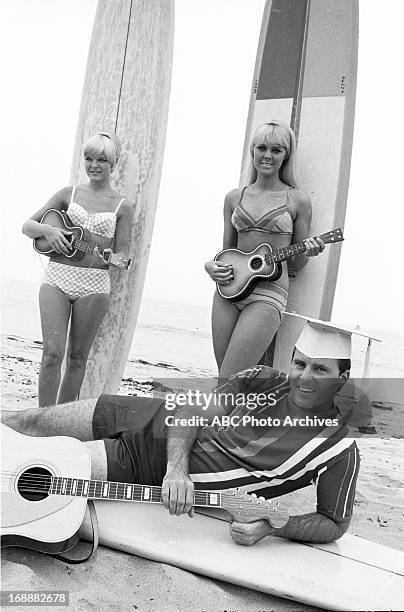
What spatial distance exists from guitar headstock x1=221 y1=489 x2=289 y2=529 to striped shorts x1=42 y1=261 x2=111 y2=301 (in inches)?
32.5

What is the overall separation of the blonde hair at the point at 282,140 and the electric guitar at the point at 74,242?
523 mm

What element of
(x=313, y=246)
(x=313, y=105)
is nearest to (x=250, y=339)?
(x=313, y=246)

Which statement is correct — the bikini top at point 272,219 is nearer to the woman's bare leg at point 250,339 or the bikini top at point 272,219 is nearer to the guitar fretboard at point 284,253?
the guitar fretboard at point 284,253

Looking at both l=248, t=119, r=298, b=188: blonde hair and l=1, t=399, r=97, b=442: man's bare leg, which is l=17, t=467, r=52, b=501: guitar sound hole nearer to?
l=1, t=399, r=97, b=442: man's bare leg

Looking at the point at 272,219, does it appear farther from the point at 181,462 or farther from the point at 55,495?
the point at 55,495

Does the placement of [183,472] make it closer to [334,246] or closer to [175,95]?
[334,246]

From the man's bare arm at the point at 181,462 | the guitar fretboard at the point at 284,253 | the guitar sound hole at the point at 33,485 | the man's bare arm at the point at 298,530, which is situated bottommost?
the man's bare arm at the point at 298,530

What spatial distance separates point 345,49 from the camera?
208cm

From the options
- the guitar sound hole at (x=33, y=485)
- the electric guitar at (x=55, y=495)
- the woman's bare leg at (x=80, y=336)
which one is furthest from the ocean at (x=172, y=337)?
the guitar sound hole at (x=33, y=485)

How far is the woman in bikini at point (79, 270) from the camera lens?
2080 millimetres

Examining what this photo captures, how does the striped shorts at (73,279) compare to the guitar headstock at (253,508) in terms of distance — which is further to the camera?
the striped shorts at (73,279)

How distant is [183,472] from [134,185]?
1.07 meters

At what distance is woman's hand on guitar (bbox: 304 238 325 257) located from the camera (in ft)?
6.00

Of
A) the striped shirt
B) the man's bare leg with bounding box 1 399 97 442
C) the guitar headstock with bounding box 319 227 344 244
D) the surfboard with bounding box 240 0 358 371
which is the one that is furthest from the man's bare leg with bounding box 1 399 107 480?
the guitar headstock with bounding box 319 227 344 244
